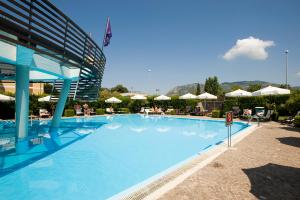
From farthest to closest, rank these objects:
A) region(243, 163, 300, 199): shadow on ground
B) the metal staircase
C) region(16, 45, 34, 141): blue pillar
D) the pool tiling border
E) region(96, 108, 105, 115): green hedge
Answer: region(96, 108, 105, 115): green hedge < region(16, 45, 34, 141): blue pillar < the metal staircase < the pool tiling border < region(243, 163, 300, 199): shadow on ground

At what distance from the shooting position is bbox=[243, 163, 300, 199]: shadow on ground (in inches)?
150

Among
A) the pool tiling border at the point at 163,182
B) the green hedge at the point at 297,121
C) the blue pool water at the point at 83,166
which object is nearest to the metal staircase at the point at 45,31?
the blue pool water at the point at 83,166

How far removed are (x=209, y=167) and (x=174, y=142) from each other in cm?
513

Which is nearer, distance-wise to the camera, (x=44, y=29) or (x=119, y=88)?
(x=44, y=29)

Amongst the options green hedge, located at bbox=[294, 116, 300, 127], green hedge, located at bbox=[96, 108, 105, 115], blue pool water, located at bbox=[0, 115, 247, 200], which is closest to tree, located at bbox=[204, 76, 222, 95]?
green hedge, located at bbox=[96, 108, 105, 115]

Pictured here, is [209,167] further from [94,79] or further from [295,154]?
[94,79]

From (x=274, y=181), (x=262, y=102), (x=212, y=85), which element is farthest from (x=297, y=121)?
(x=212, y=85)

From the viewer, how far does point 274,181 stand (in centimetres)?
443

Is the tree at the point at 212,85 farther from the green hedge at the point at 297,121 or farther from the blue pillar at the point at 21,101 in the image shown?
the blue pillar at the point at 21,101

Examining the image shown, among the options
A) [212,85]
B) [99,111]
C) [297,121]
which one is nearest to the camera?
[297,121]

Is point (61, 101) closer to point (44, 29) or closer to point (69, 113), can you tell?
point (44, 29)

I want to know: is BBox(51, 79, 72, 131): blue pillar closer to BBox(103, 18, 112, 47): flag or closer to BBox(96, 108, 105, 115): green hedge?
BBox(103, 18, 112, 47): flag

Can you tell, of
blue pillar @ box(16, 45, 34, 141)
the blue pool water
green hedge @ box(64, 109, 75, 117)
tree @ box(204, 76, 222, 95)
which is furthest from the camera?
tree @ box(204, 76, 222, 95)

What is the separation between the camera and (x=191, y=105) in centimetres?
2678
